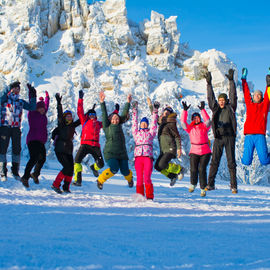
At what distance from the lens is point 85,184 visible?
Result: 304 inches

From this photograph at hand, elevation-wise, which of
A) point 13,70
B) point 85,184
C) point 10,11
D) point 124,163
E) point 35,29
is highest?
point 10,11

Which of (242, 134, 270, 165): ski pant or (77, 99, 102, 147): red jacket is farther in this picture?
(77, 99, 102, 147): red jacket

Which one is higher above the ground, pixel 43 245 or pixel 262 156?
pixel 262 156

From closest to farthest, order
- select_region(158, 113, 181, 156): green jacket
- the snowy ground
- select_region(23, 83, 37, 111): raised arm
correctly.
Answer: the snowy ground, select_region(23, 83, 37, 111): raised arm, select_region(158, 113, 181, 156): green jacket

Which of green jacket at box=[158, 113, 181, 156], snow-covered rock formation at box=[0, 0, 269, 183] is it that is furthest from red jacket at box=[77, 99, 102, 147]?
snow-covered rock formation at box=[0, 0, 269, 183]

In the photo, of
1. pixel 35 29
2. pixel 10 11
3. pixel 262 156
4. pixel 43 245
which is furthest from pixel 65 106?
pixel 10 11

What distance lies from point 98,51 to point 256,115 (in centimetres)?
6558

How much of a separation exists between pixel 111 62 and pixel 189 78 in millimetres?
18801

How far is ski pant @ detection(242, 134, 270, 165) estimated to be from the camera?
6268 mm

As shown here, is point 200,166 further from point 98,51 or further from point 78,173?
point 98,51

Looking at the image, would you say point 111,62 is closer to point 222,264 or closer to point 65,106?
point 65,106

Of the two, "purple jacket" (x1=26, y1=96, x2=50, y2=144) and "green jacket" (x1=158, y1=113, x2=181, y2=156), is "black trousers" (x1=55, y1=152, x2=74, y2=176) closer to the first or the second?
"purple jacket" (x1=26, y1=96, x2=50, y2=144)

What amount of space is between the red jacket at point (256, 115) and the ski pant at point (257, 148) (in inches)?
5.2

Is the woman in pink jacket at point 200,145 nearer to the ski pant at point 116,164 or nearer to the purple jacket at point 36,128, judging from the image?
the ski pant at point 116,164
